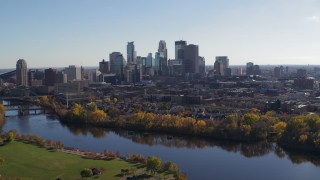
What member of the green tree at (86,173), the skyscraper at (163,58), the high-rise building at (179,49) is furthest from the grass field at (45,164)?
the high-rise building at (179,49)

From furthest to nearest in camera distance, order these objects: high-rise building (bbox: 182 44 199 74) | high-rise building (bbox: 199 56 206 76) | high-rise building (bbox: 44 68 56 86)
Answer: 1. high-rise building (bbox: 199 56 206 76)
2. high-rise building (bbox: 182 44 199 74)
3. high-rise building (bbox: 44 68 56 86)

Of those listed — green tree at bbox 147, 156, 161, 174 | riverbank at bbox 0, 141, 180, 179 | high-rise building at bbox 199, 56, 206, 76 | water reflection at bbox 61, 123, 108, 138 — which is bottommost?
water reflection at bbox 61, 123, 108, 138

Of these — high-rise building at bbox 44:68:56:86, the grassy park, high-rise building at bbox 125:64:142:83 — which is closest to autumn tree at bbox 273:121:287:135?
the grassy park

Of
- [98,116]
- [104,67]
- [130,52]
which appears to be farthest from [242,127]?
[130,52]

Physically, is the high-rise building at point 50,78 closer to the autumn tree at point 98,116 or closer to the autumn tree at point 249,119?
the autumn tree at point 98,116

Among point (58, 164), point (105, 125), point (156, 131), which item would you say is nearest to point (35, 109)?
point (105, 125)

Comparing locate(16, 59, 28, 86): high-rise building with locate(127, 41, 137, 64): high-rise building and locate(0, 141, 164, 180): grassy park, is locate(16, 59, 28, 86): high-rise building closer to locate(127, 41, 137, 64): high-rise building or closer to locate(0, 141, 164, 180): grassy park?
locate(127, 41, 137, 64): high-rise building
